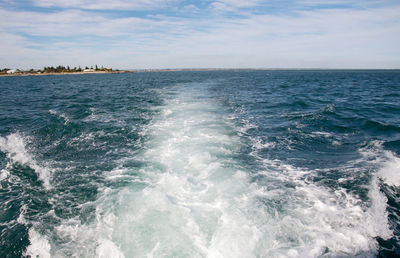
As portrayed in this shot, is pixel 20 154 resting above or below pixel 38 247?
above

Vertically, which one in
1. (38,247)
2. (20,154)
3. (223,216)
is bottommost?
(38,247)

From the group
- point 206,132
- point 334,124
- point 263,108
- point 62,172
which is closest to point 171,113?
point 206,132

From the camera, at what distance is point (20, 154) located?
9.88m

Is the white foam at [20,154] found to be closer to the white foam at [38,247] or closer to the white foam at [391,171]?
the white foam at [38,247]

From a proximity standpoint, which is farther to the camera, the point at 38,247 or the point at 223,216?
the point at 223,216

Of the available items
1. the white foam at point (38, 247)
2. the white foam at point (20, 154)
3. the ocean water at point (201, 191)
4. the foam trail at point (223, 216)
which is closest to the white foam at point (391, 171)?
the ocean water at point (201, 191)

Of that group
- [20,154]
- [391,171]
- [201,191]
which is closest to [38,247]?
[201,191]

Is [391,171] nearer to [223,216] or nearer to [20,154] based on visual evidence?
[223,216]

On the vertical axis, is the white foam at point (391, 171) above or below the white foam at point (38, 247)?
above

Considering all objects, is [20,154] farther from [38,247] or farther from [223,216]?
[223,216]

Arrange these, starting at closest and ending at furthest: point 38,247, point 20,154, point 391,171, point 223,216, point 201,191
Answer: point 38,247 < point 223,216 < point 201,191 < point 391,171 < point 20,154

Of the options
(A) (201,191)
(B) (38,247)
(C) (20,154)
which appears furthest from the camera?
(C) (20,154)

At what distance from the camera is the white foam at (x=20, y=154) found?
8.13 meters

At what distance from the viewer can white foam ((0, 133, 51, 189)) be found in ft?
26.7
